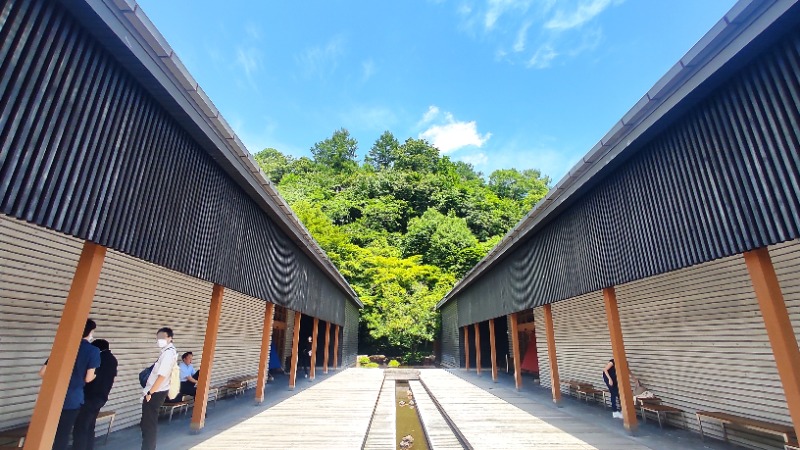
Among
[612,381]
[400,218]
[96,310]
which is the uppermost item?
[400,218]

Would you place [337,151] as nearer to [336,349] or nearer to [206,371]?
[336,349]

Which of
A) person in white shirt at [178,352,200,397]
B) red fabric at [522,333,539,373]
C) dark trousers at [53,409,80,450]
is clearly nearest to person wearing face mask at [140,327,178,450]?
dark trousers at [53,409,80,450]

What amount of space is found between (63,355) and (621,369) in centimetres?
704

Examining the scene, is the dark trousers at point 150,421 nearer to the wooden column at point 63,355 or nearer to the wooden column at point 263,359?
the wooden column at point 63,355

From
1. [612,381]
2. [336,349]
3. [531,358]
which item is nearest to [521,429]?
[612,381]

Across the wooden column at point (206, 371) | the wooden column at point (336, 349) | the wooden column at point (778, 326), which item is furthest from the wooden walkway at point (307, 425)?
the wooden column at point (336, 349)

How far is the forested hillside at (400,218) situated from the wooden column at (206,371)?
54.2 feet

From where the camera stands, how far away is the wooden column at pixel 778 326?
125 inches

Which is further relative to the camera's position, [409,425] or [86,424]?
[409,425]

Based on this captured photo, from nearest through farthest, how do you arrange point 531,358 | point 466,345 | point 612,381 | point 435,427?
point 435,427 → point 612,381 → point 531,358 → point 466,345

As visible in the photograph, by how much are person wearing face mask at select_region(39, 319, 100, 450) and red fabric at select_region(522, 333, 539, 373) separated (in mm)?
12152

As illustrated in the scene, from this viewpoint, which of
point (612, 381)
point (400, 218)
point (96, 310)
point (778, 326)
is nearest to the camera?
point (778, 326)

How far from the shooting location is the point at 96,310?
4.86 meters

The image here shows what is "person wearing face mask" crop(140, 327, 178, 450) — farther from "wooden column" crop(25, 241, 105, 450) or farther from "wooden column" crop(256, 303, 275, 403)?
"wooden column" crop(256, 303, 275, 403)
